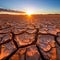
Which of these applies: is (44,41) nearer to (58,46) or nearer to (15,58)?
(58,46)

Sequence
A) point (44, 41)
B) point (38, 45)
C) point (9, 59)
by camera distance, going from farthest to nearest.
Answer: point (44, 41) → point (38, 45) → point (9, 59)

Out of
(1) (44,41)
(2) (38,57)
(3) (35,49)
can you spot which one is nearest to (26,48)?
(3) (35,49)

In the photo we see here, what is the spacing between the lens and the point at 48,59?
1179 millimetres

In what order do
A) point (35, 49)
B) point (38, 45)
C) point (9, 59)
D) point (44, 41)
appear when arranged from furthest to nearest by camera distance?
point (44, 41) → point (38, 45) → point (35, 49) → point (9, 59)

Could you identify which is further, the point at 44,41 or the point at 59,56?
the point at 44,41

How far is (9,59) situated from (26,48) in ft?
0.78

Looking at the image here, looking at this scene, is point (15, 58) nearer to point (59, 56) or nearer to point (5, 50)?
point (5, 50)

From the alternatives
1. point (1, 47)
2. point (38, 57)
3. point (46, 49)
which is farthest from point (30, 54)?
point (1, 47)

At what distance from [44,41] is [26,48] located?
34cm

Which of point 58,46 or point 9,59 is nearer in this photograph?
point 9,59

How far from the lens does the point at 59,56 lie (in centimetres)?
124

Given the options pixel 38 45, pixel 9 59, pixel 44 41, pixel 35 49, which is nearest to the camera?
pixel 9 59

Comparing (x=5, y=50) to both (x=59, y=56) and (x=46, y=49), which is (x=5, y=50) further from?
(x=59, y=56)

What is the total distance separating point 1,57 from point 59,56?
0.56 m
